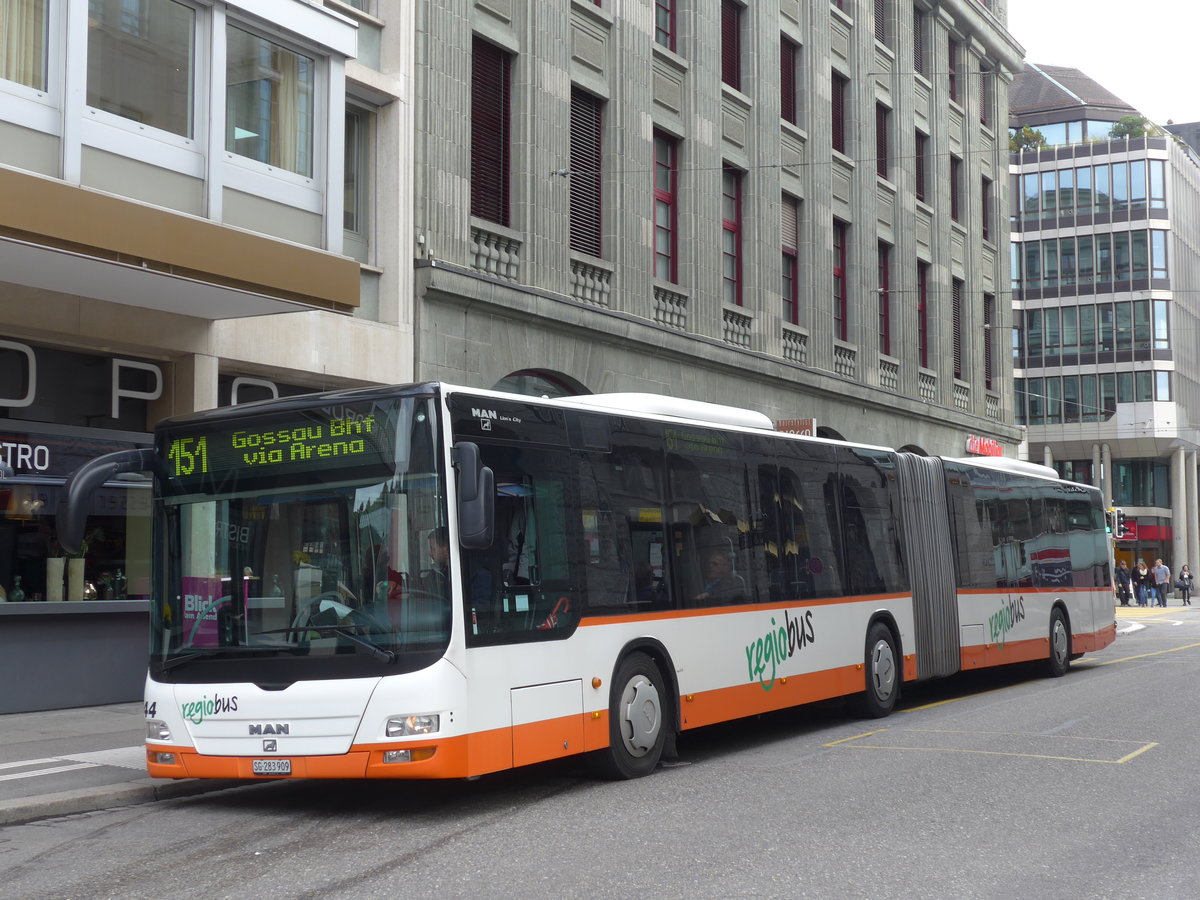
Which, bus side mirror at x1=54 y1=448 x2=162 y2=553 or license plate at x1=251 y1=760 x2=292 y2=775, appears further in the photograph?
license plate at x1=251 y1=760 x2=292 y2=775

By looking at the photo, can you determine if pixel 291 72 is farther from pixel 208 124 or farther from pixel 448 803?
pixel 448 803

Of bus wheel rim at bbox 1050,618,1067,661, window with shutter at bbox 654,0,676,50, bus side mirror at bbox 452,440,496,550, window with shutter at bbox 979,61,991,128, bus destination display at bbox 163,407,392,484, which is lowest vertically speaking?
bus wheel rim at bbox 1050,618,1067,661

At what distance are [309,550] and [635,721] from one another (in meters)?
2.96

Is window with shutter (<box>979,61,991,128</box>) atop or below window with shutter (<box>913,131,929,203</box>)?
atop

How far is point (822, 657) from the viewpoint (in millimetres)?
13430

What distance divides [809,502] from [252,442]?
6.04 meters

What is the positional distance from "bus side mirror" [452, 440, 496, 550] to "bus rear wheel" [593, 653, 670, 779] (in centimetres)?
218

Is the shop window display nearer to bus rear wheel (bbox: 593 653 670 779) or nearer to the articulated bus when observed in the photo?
the articulated bus

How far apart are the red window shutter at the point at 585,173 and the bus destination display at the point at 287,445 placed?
12638 mm

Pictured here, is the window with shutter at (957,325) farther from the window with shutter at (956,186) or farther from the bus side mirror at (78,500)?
the bus side mirror at (78,500)

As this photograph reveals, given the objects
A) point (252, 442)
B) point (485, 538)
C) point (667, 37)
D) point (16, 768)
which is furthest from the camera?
point (667, 37)

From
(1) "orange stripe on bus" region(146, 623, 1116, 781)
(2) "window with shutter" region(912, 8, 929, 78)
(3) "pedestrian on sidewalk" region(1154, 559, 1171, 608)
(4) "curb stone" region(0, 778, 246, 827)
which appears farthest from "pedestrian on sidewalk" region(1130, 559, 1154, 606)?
(4) "curb stone" region(0, 778, 246, 827)

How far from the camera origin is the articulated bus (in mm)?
8641

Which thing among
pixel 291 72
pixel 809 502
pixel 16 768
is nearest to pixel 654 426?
pixel 809 502
